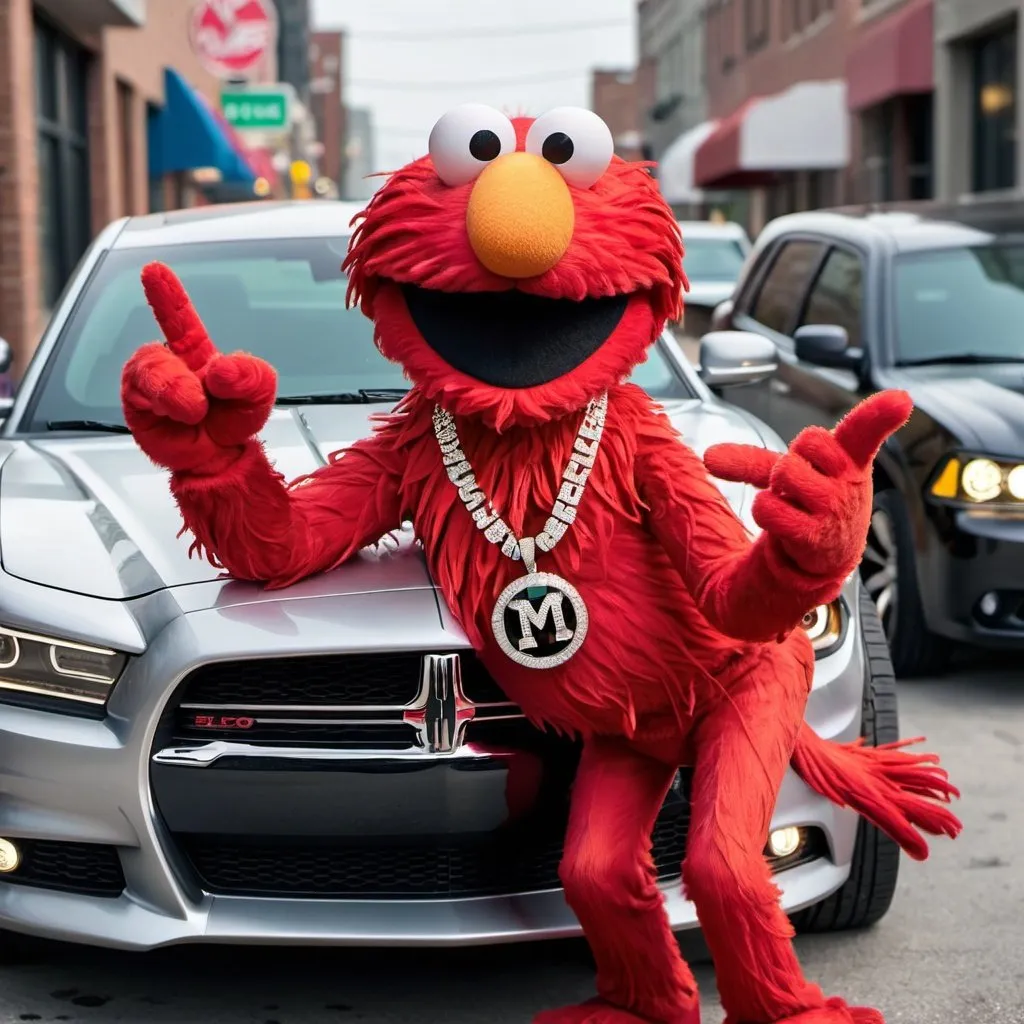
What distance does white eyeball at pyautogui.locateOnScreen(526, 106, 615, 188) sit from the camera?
2934 mm

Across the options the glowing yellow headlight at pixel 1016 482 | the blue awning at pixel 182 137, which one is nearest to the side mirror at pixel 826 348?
the glowing yellow headlight at pixel 1016 482

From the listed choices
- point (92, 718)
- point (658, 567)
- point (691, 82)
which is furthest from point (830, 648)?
point (691, 82)

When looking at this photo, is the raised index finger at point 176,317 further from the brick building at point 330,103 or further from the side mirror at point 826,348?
the brick building at point 330,103

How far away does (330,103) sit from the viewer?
99.0 meters

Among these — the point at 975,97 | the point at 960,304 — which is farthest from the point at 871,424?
the point at 975,97

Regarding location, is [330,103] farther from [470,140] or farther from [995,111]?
[470,140]

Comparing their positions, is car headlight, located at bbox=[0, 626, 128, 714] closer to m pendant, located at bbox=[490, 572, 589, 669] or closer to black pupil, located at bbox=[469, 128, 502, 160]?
m pendant, located at bbox=[490, 572, 589, 669]

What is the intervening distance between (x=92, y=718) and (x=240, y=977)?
72 centimetres

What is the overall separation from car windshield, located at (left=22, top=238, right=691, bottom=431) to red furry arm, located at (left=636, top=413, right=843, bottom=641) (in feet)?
4.37

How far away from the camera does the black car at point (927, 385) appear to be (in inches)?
225

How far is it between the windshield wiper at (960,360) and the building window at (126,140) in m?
15.5

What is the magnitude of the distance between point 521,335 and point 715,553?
0.47 m

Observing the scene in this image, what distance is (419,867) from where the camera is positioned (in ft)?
10.6

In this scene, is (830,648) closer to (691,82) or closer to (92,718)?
(92,718)
